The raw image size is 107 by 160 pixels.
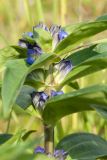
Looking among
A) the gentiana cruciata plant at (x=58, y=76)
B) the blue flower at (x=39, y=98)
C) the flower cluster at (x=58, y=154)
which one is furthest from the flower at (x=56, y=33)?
→ the flower cluster at (x=58, y=154)

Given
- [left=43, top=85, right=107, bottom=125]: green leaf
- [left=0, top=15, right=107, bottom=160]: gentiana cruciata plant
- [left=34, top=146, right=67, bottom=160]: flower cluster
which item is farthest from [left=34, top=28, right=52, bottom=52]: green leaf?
[left=34, top=146, right=67, bottom=160]: flower cluster

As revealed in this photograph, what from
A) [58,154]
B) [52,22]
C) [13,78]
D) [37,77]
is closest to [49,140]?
[58,154]

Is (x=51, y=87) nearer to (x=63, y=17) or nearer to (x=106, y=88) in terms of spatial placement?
(x=106, y=88)

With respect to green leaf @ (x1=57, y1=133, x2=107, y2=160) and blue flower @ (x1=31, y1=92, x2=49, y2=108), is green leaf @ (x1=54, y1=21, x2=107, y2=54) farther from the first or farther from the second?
green leaf @ (x1=57, y1=133, x2=107, y2=160)

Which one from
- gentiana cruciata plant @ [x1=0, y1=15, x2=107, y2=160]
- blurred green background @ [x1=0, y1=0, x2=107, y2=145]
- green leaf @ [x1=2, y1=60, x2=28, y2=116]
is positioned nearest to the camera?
green leaf @ [x1=2, y1=60, x2=28, y2=116]

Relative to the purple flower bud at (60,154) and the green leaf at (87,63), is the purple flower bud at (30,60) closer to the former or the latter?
the green leaf at (87,63)

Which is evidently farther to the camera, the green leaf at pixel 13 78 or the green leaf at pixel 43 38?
the green leaf at pixel 43 38

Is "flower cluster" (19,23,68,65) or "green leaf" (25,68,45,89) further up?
"flower cluster" (19,23,68,65)
